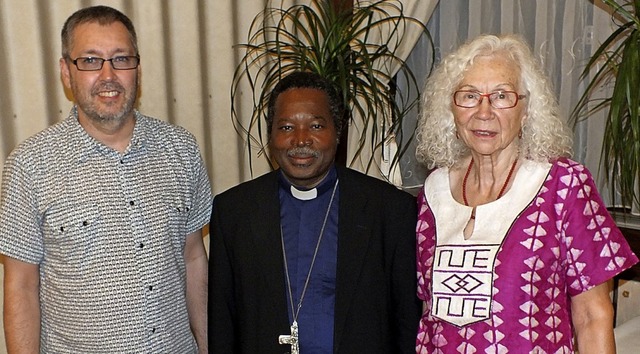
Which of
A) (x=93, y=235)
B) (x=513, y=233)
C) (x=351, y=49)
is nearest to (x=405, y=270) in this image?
(x=513, y=233)

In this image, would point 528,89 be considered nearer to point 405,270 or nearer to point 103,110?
point 405,270

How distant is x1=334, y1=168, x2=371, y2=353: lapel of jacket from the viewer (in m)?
2.00

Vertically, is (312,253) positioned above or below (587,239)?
below

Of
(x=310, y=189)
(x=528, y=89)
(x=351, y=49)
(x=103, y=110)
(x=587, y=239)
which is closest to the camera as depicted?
(x=587, y=239)

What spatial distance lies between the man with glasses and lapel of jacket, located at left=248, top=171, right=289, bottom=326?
0.27 meters

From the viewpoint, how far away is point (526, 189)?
6.09 feet

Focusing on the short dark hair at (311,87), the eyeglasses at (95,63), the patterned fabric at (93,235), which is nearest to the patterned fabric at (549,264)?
the short dark hair at (311,87)

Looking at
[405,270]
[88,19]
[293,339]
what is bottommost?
[293,339]

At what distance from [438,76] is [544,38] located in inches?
54.6

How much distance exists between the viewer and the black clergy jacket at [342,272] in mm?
2025

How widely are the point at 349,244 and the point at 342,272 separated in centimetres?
8

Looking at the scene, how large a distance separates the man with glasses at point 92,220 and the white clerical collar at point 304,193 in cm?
37

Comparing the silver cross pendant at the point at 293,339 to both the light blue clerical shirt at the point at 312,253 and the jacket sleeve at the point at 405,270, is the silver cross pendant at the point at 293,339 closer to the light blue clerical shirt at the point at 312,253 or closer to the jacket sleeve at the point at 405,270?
the light blue clerical shirt at the point at 312,253

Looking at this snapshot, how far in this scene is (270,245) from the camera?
6.82 feet
